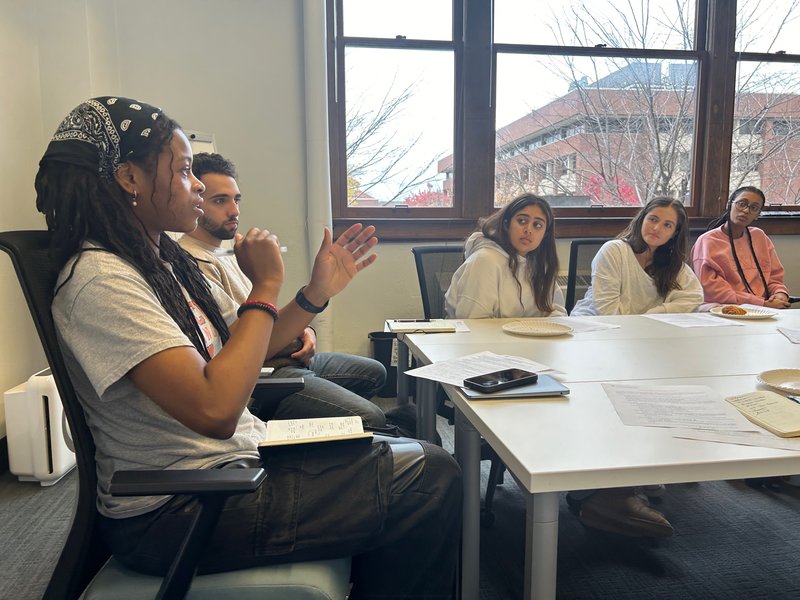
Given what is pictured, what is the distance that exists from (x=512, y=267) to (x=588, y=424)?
1.50m

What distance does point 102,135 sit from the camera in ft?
2.97

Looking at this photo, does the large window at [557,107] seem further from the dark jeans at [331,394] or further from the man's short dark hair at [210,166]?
the dark jeans at [331,394]

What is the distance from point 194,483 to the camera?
743mm

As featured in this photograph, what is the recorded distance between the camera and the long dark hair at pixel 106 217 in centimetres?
88

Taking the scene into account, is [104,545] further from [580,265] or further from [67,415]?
[580,265]

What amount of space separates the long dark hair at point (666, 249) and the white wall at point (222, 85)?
129 centimetres

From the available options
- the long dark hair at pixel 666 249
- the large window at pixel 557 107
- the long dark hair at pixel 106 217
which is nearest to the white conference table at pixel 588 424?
the long dark hair at pixel 106 217

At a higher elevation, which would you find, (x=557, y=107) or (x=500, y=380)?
(x=557, y=107)

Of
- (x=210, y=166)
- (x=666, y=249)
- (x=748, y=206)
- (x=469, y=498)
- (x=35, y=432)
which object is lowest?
(x=35, y=432)

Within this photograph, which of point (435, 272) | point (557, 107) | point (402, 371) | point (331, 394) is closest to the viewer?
point (331, 394)

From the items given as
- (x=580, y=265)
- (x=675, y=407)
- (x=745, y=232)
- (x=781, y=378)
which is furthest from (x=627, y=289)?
(x=675, y=407)

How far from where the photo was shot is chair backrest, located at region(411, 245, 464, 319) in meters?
2.36

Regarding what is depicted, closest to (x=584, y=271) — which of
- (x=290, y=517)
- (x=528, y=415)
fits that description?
(x=528, y=415)

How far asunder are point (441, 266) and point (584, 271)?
865 mm
